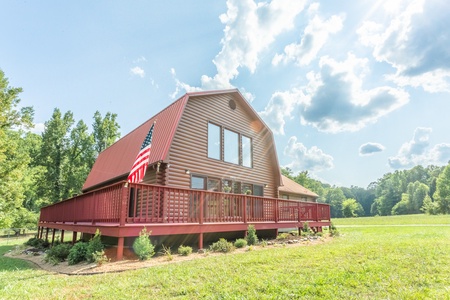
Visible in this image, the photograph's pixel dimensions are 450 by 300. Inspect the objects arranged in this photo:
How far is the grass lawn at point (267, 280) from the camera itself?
12.6ft

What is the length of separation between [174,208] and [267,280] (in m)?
4.12

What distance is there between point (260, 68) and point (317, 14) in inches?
184

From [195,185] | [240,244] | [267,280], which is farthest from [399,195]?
[267,280]

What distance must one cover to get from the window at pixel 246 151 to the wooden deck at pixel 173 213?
111 inches

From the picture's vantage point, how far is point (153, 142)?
11.1 metres

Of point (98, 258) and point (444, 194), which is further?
point (444, 194)

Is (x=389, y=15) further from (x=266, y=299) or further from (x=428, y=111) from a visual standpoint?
(x=266, y=299)

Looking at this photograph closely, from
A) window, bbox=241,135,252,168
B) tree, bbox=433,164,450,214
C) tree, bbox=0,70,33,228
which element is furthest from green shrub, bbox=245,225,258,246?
tree, bbox=433,164,450,214

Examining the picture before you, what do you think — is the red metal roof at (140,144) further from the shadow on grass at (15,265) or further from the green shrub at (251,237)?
the shadow on grass at (15,265)

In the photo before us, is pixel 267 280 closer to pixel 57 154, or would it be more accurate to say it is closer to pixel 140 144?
pixel 140 144

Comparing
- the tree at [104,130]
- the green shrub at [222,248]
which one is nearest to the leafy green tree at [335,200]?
the tree at [104,130]

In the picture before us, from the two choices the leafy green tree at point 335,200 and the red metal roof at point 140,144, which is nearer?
the red metal roof at point 140,144

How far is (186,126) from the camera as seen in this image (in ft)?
37.2

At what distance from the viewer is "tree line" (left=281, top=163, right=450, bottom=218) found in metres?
63.3
